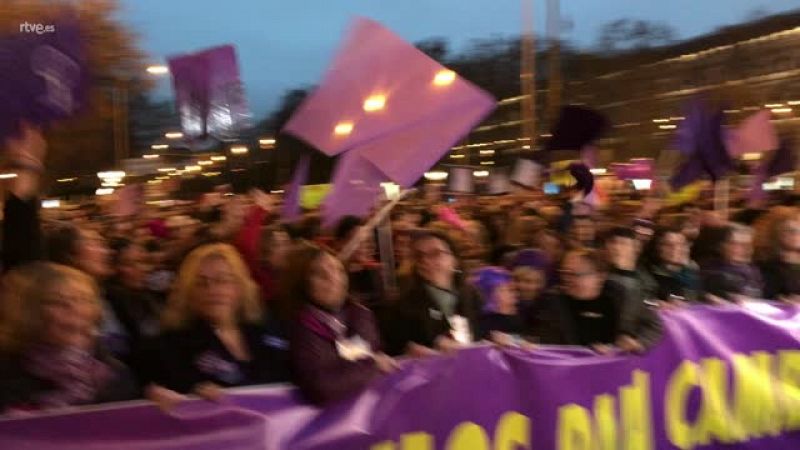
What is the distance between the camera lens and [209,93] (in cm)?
655

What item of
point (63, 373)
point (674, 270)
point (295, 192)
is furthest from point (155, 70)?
point (63, 373)

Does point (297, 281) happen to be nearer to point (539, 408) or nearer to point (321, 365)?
point (321, 365)

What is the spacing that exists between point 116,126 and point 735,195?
757 inches

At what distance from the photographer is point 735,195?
13.9 meters

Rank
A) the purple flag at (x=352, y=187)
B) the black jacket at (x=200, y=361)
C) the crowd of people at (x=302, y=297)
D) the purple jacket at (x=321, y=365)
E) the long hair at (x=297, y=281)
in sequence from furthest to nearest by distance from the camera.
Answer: the purple flag at (x=352, y=187), the long hair at (x=297, y=281), the purple jacket at (x=321, y=365), the black jacket at (x=200, y=361), the crowd of people at (x=302, y=297)

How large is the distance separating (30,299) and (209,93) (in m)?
3.40

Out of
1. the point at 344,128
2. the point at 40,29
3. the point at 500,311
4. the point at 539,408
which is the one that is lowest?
the point at 539,408

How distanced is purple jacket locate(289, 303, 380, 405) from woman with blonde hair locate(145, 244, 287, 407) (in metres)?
0.13

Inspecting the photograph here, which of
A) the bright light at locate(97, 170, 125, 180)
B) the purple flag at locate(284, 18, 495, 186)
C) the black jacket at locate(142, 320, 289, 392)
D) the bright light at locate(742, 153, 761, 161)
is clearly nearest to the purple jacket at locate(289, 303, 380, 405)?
the black jacket at locate(142, 320, 289, 392)

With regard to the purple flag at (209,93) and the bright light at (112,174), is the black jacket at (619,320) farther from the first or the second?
the bright light at (112,174)

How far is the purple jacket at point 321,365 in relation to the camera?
3.77 m

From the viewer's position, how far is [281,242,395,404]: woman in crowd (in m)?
3.78

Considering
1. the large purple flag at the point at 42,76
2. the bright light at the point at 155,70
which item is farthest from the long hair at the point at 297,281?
the bright light at the point at 155,70

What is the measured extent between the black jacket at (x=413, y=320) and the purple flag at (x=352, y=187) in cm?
80
